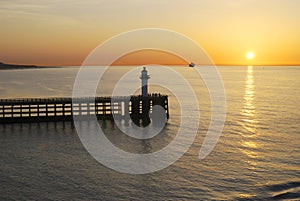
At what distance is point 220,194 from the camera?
21.5 m

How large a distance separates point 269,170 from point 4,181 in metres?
18.0

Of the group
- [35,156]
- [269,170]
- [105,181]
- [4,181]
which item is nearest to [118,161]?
[105,181]

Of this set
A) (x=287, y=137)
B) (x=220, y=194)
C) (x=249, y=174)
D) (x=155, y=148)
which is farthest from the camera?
(x=287, y=137)

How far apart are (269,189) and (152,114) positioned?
25712mm

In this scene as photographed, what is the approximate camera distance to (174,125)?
45.8 meters

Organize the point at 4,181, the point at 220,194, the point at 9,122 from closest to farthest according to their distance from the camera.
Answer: the point at 220,194
the point at 4,181
the point at 9,122

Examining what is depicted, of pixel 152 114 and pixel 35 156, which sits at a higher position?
pixel 152 114

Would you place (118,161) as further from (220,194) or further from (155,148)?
(220,194)

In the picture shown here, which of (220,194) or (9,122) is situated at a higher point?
(9,122)

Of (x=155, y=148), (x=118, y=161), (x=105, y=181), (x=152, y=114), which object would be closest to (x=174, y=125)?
(x=152, y=114)

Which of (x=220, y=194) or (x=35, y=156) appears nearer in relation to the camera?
(x=220, y=194)

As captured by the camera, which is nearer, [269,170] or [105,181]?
[105,181]

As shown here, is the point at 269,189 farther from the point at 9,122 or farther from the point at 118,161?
the point at 9,122

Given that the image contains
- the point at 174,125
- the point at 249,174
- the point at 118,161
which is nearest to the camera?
the point at 249,174
